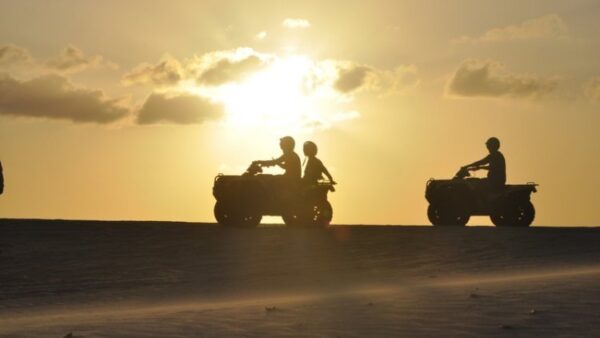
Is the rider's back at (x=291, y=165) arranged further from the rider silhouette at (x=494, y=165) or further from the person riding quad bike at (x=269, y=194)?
the rider silhouette at (x=494, y=165)

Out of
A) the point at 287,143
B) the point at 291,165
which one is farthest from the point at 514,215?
the point at 287,143

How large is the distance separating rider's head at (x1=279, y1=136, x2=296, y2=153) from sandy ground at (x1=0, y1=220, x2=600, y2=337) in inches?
83.4

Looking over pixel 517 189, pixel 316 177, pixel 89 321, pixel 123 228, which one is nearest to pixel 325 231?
pixel 316 177

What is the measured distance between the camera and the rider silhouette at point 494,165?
25656 mm

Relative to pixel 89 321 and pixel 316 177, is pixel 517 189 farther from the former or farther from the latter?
pixel 89 321

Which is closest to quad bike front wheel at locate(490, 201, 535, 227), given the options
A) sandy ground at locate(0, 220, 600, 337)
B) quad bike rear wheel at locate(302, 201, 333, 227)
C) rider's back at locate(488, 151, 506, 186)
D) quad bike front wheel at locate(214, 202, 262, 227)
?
rider's back at locate(488, 151, 506, 186)

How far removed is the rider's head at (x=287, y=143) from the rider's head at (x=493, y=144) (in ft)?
16.9

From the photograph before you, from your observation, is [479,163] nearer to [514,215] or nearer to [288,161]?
[514,215]

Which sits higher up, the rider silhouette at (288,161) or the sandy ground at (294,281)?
the rider silhouette at (288,161)

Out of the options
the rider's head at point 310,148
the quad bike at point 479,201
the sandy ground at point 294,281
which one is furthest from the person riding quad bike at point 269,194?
the quad bike at point 479,201

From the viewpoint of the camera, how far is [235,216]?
24.1 metres

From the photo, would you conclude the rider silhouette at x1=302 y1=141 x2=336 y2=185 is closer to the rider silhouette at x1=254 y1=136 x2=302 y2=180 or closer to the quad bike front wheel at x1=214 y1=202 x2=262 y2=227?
the rider silhouette at x1=254 y1=136 x2=302 y2=180

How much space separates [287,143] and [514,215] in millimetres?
6574

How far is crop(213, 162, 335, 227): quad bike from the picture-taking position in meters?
23.9
